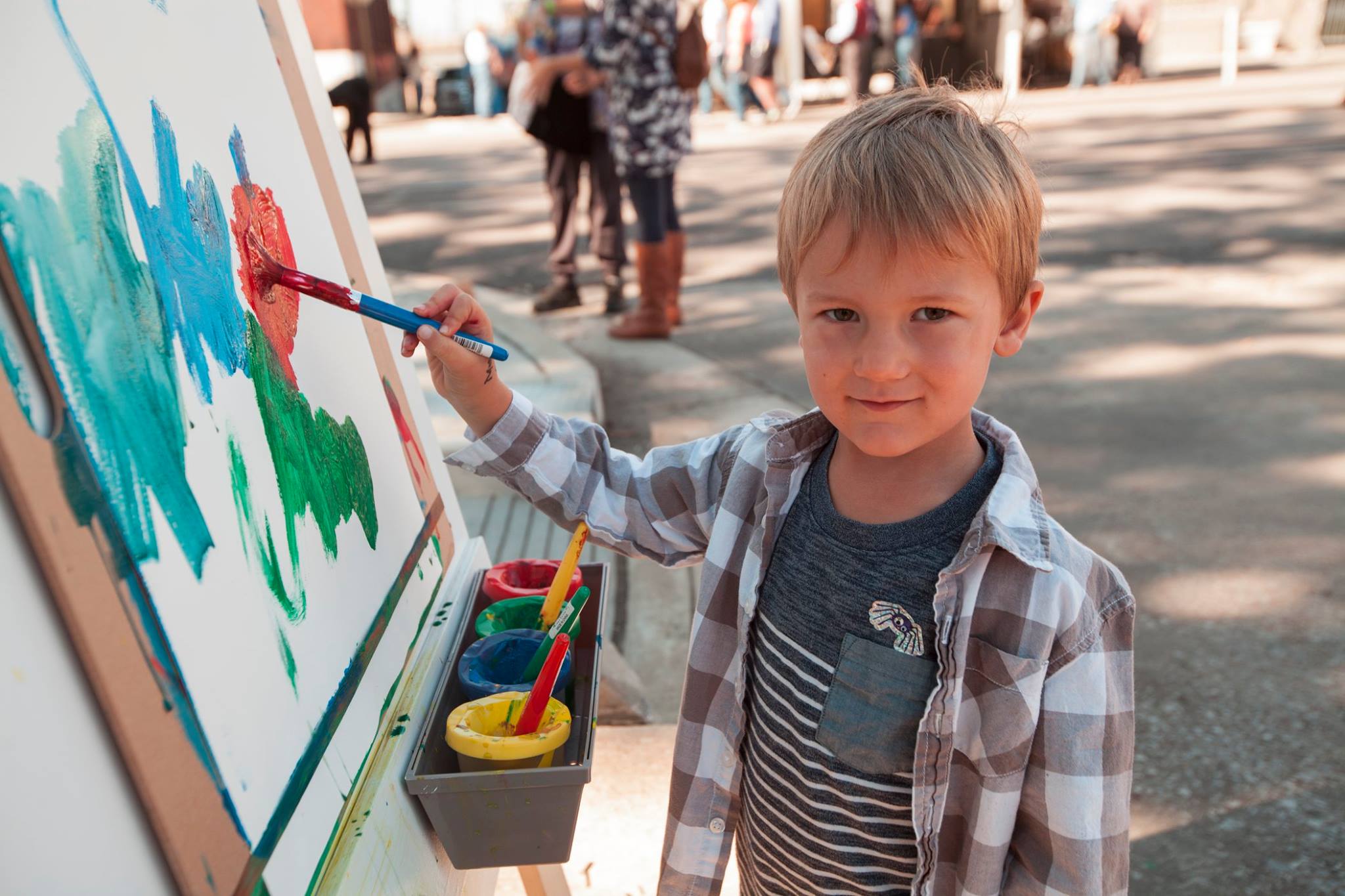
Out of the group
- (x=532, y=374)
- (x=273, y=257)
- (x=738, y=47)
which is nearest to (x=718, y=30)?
(x=738, y=47)

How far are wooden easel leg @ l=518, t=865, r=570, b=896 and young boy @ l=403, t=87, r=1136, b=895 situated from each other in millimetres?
201

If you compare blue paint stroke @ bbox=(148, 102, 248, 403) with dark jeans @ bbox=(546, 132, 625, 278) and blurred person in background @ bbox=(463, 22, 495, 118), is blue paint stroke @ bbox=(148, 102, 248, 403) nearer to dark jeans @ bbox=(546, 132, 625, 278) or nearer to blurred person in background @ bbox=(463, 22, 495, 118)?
dark jeans @ bbox=(546, 132, 625, 278)

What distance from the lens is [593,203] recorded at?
552 cm

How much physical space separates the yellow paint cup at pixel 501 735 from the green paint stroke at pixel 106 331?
0.36 meters

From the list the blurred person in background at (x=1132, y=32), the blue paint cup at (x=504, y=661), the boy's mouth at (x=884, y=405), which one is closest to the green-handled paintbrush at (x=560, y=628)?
the blue paint cup at (x=504, y=661)

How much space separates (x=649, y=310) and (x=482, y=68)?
13.0 meters

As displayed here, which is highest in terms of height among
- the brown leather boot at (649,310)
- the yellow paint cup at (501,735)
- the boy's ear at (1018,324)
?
the boy's ear at (1018,324)

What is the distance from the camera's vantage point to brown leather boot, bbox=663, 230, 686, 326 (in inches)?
204

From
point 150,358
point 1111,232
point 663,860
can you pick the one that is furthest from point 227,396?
point 1111,232

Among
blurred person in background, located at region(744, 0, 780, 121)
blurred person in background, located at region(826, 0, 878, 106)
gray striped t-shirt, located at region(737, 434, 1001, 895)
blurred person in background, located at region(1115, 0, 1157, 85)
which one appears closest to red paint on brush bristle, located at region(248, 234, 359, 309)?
gray striped t-shirt, located at region(737, 434, 1001, 895)

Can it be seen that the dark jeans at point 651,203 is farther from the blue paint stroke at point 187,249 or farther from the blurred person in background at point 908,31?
the blurred person in background at point 908,31

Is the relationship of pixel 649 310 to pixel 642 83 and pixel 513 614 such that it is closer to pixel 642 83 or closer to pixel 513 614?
pixel 642 83

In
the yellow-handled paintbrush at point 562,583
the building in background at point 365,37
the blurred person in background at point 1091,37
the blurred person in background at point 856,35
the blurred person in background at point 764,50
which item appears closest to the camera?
the yellow-handled paintbrush at point 562,583

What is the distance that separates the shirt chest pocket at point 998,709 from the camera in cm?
115
